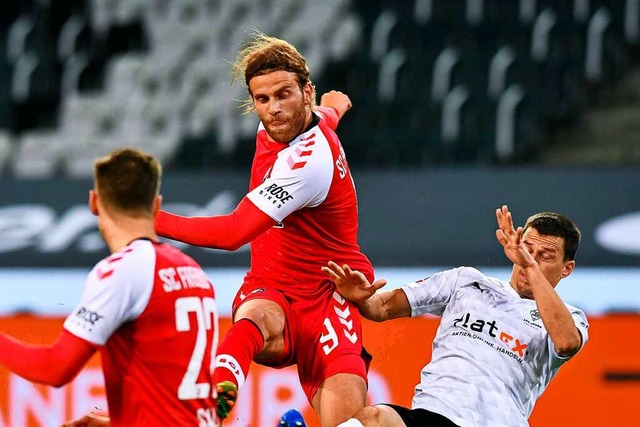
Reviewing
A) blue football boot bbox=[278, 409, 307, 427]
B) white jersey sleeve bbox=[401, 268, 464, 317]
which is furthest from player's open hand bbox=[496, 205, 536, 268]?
blue football boot bbox=[278, 409, 307, 427]

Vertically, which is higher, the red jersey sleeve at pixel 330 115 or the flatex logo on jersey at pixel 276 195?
the red jersey sleeve at pixel 330 115

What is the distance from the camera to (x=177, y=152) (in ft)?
32.8

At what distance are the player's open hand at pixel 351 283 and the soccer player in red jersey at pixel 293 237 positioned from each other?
13 centimetres

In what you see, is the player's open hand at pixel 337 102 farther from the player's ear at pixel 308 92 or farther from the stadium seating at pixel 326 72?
the stadium seating at pixel 326 72

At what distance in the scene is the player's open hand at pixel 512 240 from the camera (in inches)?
177

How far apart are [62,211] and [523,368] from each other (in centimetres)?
438

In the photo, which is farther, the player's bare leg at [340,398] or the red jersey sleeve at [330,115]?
the red jersey sleeve at [330,115]

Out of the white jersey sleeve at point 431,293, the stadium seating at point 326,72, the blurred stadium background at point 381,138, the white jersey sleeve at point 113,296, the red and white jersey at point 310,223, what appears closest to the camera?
the white jersey sleeve at point 113,296

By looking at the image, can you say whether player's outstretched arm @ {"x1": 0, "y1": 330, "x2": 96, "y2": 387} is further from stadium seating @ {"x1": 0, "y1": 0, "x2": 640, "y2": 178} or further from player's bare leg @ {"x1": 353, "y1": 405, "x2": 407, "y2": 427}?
stadium seating @ {"x1": 0, "y1": 0, "x2": 640, "y2": 178}

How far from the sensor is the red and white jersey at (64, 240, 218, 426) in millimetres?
3371

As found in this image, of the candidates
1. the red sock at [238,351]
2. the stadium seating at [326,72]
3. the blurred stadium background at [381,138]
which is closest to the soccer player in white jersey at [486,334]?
the red sock at [238,351]

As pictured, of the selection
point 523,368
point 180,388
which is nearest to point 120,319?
point 180,388

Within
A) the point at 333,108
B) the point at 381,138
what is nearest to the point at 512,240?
the point at 333,108

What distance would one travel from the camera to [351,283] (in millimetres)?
4879
